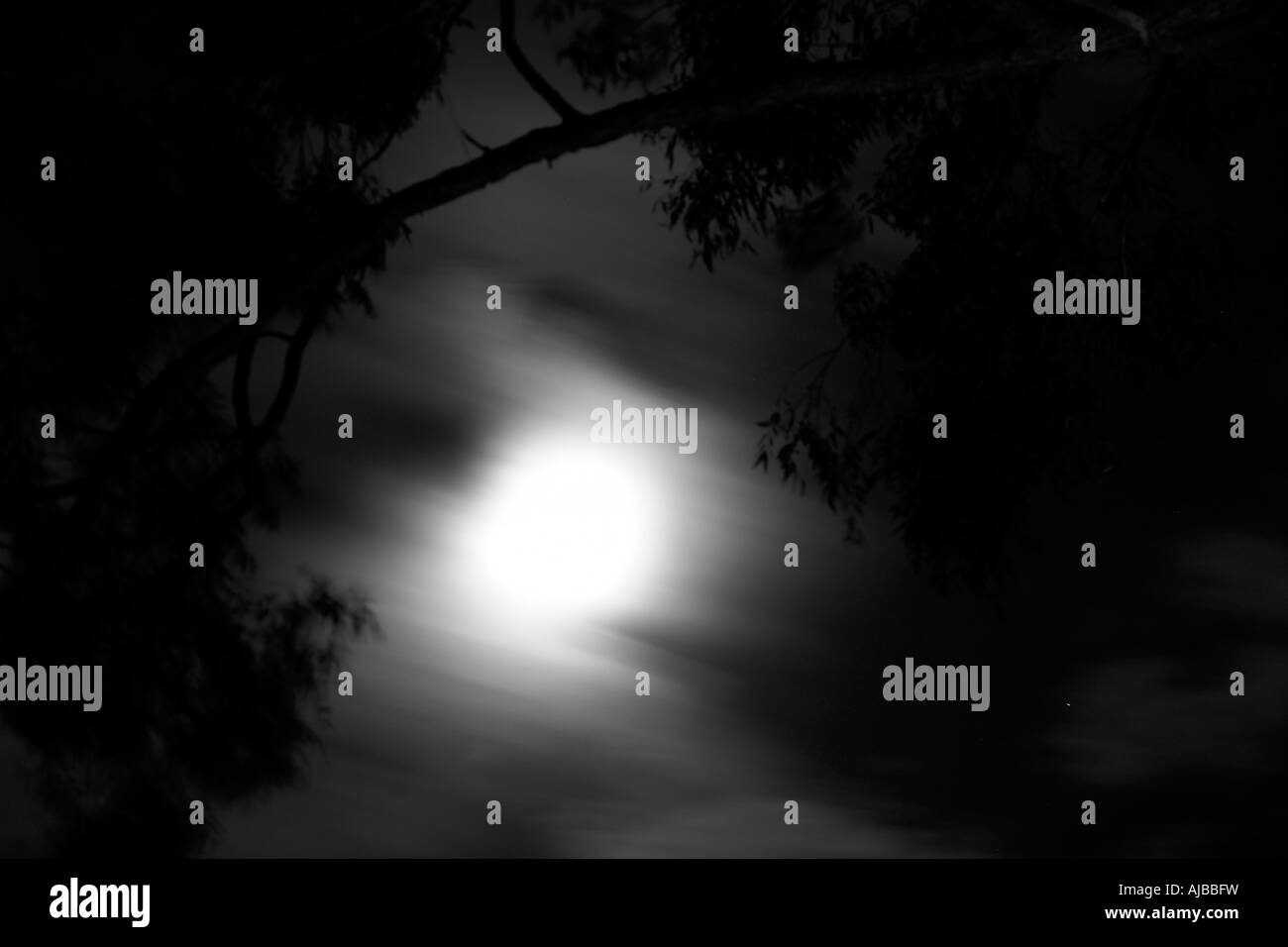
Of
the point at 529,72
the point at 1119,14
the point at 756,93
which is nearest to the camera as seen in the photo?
the point at 1119,14

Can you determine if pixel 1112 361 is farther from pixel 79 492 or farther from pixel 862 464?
pixel 79 492

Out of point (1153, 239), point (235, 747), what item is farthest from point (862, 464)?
point (235, 747)

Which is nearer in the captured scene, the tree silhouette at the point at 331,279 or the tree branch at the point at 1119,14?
the tree branch at the point at 1119,14

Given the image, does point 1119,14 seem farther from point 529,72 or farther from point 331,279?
point 331,279

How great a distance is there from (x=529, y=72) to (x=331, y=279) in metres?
1.16

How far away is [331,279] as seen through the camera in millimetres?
4738

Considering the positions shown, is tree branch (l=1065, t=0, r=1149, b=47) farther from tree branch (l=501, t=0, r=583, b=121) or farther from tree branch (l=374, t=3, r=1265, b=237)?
tree branch (l=501, t=0, r=583, b=121)

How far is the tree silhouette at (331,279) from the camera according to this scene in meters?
4.93

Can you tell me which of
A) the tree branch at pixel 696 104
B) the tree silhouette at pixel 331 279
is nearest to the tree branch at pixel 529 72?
the tree branch at pixel 696 104

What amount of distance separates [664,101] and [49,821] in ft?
12.3

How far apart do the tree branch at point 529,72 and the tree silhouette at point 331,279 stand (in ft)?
2.49

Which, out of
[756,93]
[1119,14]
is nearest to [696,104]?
[756,93]

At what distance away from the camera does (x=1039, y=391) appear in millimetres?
5082

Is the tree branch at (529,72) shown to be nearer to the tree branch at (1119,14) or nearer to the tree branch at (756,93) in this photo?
the tree branch at (756,93)
